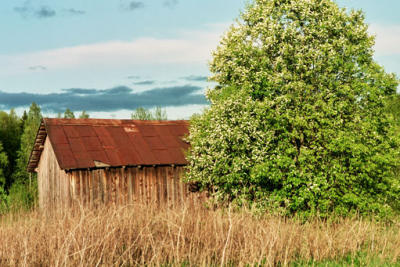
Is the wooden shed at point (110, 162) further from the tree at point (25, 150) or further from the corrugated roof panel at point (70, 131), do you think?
the tree at point (25, 150)

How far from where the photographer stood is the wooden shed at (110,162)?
863 inches

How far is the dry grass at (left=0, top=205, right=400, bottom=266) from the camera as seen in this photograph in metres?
10.1

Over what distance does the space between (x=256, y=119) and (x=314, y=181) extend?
14.1 feet

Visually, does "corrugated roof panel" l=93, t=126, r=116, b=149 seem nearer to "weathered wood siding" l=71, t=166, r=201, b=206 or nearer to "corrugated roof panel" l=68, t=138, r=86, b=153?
"corrugated roof panel" l=68, t=138, r=86, b=153

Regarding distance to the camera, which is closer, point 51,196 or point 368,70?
point 368,70

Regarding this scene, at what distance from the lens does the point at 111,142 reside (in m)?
24.2

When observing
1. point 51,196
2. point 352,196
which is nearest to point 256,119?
point 352,196

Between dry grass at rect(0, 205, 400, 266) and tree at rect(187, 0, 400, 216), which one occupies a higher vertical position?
tree at rect(187, 0, 400, 216)

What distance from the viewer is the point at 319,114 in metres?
19.6

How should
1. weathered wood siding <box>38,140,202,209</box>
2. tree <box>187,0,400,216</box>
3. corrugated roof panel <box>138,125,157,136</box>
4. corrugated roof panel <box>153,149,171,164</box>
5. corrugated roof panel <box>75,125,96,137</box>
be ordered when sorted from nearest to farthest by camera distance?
tree <box>187,0,400,216</box> < weathered wood siding <box>38,140,202,209</box> < corrugated roof panel <box>153,149,171,164</box> < corrugated roof panel <box>75,125,96,137</box> < corrugated roof panel <box>138,125,157,136</box>

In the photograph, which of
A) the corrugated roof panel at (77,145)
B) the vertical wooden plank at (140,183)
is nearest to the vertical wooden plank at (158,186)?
the vertical wooden plank at (140,183)

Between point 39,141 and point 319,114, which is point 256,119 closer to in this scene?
point 319,114

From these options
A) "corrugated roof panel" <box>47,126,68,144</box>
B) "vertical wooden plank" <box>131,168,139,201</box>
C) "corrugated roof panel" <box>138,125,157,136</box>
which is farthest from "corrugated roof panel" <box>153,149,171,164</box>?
"corrugated roof panel" <box>47,126,68,144</box>

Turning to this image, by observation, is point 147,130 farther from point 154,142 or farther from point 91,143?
point 91,143
